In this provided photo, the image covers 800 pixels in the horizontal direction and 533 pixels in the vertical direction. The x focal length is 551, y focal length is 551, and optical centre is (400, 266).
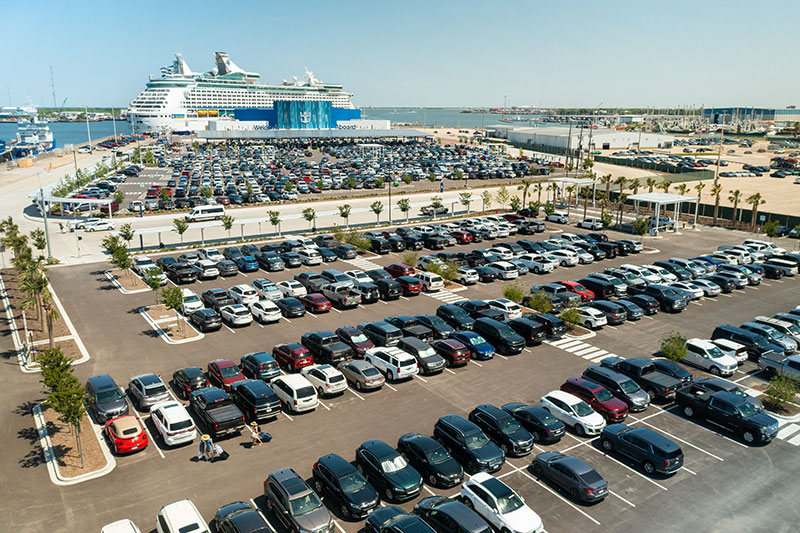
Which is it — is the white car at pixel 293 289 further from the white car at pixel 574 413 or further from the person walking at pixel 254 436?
the white car at pixel 574 413

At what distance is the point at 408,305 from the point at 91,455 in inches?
858

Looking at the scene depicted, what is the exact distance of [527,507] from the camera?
54.7 feet

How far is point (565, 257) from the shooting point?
48.2 metres

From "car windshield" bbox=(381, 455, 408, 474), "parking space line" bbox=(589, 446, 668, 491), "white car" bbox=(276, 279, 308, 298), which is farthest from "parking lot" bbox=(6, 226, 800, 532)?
"white car" bbox=(276, 279, 308, 298)

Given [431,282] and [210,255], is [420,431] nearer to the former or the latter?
[431,282]

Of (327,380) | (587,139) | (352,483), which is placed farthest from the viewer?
(587,139)

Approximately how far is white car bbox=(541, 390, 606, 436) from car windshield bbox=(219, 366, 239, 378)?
14081 millimetres

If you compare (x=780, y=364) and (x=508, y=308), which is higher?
(x=508, y=308)

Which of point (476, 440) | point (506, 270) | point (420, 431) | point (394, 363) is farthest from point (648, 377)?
point (506, 270)

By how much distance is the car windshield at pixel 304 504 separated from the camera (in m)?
16.2

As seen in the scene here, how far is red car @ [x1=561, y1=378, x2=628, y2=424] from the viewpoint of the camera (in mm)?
23156

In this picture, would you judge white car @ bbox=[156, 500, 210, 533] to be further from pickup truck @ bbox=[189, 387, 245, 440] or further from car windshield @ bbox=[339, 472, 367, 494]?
pickup truck @ bbox=[189, 387, 245, 440]

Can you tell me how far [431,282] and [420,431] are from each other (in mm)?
19631

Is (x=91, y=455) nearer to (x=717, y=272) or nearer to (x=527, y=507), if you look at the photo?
(x=527, y=507)
